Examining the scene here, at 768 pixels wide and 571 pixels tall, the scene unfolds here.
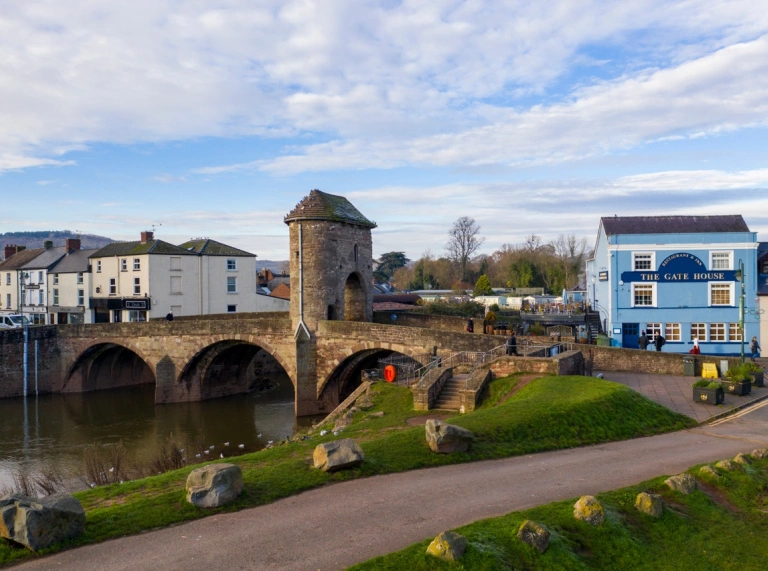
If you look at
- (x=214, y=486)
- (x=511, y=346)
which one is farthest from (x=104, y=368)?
(x=214, y=486)

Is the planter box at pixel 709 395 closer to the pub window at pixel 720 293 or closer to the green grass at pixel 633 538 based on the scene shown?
the green grass at pixel 633 538

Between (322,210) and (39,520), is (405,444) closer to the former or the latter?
(39,520)

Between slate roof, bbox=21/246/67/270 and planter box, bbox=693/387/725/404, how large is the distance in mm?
45425

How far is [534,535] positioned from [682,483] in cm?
374

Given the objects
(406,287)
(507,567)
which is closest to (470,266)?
(406,287)

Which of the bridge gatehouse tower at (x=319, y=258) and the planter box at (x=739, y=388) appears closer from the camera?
the planter box at (x=739, y=388)

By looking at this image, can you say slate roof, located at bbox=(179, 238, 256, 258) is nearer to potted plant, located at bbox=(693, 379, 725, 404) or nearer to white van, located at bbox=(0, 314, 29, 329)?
white van, located at bbox=(0, 314, 29, 329)

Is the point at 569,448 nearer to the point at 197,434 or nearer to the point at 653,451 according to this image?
the point at 653,451

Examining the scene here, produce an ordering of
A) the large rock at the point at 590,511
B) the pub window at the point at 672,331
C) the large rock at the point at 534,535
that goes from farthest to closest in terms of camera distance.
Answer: the pub window at the point at 672,331 < the large rock at the point at 590,511 < the large rock at the point at 534,535

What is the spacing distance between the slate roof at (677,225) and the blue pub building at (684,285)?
84mm

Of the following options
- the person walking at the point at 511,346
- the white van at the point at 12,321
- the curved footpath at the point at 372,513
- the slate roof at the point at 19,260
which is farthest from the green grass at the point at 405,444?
the slate roof at the point at 19,260

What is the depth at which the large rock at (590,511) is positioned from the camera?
8766mm

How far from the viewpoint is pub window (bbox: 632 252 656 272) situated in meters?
31.9

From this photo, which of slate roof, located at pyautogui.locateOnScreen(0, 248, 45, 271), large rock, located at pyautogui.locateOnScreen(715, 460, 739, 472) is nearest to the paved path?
large rock, located at pyautogui.locateOnScreen(715, 460, 739, 472)
